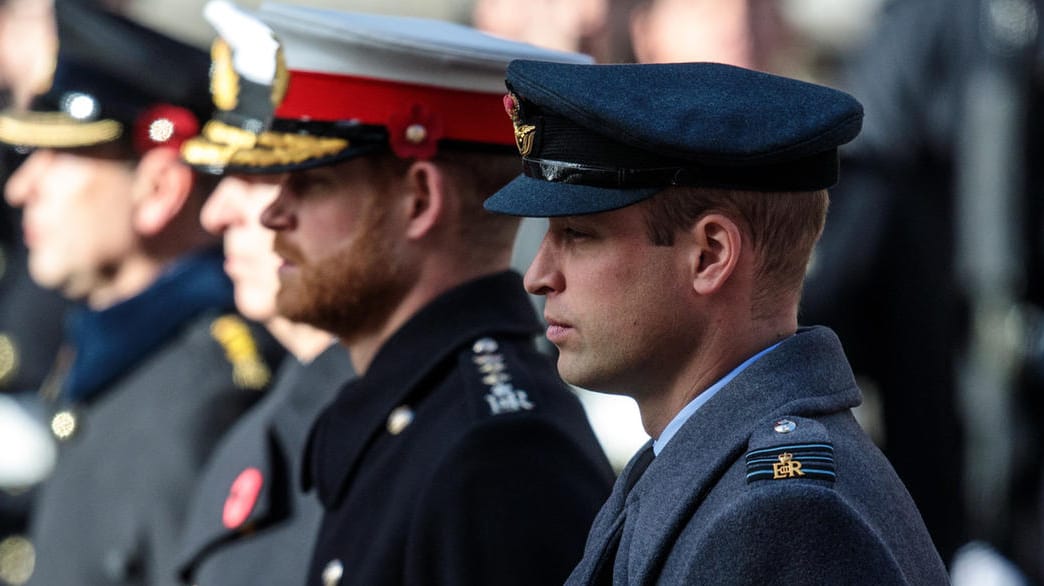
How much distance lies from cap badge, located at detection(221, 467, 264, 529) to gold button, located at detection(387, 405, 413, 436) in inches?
30.5

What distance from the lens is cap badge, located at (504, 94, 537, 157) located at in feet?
9.17

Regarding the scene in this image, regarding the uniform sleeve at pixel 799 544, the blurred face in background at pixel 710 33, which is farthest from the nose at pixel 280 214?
the blurred face in background at pixel 710 33

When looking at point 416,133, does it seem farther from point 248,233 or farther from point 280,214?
point 248,233

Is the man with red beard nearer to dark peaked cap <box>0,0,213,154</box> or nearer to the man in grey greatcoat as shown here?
the man in grey greatcoat

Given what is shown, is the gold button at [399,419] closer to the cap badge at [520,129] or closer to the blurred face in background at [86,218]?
the cap badge at [520,129]

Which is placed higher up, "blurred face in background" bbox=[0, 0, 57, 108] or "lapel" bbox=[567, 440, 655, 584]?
"lapel" bbox=[567, 440, 655, 584]

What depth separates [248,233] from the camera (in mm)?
4750

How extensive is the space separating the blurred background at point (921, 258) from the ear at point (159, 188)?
2.02ft

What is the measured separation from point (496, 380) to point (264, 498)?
99cm

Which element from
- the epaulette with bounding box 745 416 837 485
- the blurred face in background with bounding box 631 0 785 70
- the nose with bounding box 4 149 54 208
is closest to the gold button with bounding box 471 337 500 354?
the epaulette with bounding box 745 416 837 485

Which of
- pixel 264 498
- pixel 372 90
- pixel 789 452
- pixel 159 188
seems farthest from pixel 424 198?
pixel 159 188

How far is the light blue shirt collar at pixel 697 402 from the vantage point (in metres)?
2.57

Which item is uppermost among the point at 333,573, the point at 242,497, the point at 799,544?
the point at 799,544

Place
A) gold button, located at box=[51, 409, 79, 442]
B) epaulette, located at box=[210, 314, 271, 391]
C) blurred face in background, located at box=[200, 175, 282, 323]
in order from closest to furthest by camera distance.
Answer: blurred face in background, located at box=[200, 175, 282, 323], epaulette, located at box=[210, 314, 271, 391], gold button, located at box=[51, 409, 79, 442]
